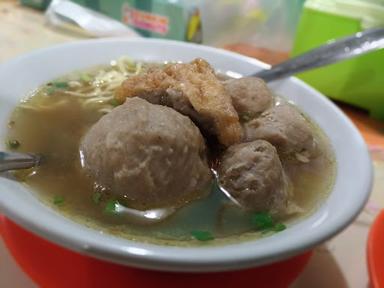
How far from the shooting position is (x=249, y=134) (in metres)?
0.98

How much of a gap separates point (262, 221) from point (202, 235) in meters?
0.12

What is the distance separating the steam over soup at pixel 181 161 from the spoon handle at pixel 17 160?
15 millimetres

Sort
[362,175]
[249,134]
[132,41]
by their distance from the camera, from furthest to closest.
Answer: [132,41] → [249,134] → [362,175]

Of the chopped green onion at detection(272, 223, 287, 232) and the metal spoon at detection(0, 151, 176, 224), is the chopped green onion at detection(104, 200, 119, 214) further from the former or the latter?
the chopped green onion at detection(272, 223, 287, 232)

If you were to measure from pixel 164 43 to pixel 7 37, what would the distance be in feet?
2.73

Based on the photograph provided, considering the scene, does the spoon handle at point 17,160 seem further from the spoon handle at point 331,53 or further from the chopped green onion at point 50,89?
the spoon handle at point 331,53

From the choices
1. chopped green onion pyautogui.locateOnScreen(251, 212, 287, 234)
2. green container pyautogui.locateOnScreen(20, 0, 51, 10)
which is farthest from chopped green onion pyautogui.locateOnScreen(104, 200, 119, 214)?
green container pyautogui.locateOnScreen(20, 0, 51, 10)

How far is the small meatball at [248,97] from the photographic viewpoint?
3.48 ft

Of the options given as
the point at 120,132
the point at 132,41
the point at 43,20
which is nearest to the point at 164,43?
the point at 132,41

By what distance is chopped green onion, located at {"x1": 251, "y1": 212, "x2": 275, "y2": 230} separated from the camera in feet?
2.63

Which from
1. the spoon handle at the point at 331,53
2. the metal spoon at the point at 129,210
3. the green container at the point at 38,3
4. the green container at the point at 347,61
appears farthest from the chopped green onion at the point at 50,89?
the green container at the point at 38,3

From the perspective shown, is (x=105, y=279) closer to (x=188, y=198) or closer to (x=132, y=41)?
(x=188, y=198)

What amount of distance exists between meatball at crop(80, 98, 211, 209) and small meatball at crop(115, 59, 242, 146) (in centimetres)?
6

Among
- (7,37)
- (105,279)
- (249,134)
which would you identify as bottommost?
(7,37)
